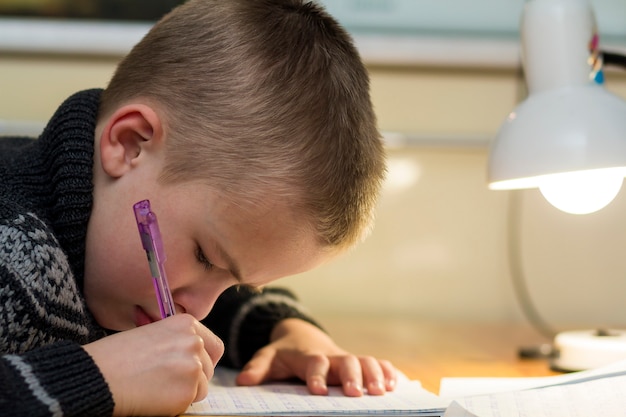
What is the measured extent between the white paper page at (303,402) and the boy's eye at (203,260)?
0.11 metres

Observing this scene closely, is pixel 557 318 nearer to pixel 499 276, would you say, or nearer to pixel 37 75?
pixel 499 276

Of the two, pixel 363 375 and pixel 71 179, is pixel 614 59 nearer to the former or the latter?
pixel 363 375

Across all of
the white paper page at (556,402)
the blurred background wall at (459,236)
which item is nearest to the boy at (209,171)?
the white paper page at (556,402)

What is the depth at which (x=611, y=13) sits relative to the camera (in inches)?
48.9

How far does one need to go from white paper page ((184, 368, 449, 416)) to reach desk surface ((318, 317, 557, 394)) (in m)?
0.05

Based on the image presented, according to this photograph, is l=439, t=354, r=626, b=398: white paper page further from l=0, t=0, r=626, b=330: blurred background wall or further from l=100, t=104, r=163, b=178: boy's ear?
l=0, t=0, r=626, b=330: blurred background wall

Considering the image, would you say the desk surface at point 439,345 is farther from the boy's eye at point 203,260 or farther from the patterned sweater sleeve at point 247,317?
the boy's eye at point 203,260

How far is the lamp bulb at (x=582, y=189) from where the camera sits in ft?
2.49

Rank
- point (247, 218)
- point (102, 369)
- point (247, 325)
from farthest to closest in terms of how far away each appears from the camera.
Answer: point (247, 325) → point (247, 218) → point (102, 369)

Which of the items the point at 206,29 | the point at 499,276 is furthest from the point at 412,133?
the point at 206,29

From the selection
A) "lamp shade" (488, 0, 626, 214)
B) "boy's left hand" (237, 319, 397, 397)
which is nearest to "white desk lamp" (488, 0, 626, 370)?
"lamp shade" (488, 0, 626, 214)

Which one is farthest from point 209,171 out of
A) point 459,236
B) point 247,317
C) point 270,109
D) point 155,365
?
point 459,236

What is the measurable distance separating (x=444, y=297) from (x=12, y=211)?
790 mm

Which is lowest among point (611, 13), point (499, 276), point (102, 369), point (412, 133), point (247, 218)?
point (102, 369)
